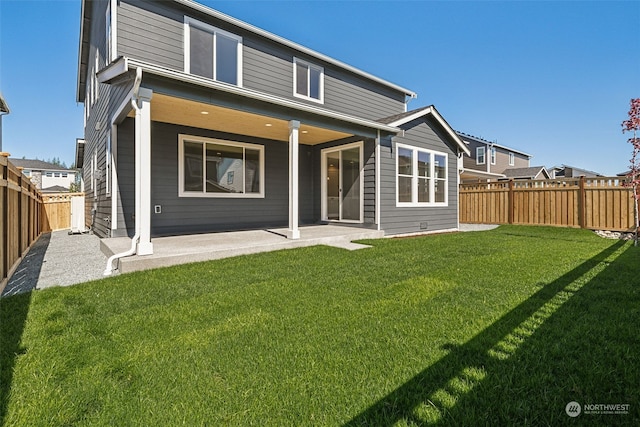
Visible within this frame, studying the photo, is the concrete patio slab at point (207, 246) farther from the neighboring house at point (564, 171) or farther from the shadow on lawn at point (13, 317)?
the neighboring house at point (564, 171)

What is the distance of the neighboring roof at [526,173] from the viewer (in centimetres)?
2436

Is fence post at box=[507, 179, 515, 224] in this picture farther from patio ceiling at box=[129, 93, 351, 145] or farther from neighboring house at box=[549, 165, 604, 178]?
neighboring house at box=[549, 165, 604, 178]

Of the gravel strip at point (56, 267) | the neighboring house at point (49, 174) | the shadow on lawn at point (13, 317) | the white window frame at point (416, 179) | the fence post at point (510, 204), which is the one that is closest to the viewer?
the shadow on lawn at point (13, 317)

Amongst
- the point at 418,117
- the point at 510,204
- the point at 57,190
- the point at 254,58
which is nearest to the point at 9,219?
the point at 254,58

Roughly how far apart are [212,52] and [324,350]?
786cm

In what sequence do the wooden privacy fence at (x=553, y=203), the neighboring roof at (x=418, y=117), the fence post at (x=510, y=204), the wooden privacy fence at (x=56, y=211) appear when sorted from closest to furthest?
the neighboring roof at (x=418, y=117), the wooden privacy fence at (x=553, y=203), the fence post at (x=510, y=204), the wooden privacy fence at (x=56, y=211)

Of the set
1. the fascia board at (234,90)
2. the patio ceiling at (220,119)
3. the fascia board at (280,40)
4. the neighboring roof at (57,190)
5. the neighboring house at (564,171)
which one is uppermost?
the fascia board at (280,40)

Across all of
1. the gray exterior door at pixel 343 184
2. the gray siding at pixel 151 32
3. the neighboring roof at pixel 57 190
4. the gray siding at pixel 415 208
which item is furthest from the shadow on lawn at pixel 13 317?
the neighboring roof at pixel 57 190

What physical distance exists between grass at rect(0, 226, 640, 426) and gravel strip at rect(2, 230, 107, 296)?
60 cm

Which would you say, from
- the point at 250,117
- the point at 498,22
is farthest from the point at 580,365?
the point at 498,22

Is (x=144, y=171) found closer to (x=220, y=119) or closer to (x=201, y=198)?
(x=220, y=119)

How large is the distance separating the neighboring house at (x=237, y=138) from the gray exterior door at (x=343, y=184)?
37 mm

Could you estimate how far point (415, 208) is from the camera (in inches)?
346

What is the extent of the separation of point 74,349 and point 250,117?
202 inches
